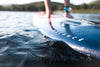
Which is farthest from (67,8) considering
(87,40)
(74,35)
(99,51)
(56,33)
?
(99,51)

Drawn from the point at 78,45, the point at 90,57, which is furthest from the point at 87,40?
the point at 90,57

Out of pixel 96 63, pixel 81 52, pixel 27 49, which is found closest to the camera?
pixel 96 63

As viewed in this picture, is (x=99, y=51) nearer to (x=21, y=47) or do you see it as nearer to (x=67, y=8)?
(x=21, y=47)

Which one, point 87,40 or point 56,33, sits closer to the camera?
point 87,40

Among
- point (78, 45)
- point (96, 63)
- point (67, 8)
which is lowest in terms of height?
point (96, 63)

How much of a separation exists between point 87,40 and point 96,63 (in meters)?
0.48

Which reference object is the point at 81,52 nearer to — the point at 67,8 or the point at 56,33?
the point at 56,33

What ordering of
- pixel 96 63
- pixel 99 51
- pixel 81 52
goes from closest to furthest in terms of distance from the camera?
pixel 96 63 < pixel 99 51 < pixel 81 52

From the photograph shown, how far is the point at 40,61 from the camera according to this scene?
1933mm

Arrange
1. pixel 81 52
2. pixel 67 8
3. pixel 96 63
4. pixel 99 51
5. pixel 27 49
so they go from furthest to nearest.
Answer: pixel 67 8, pixel 27 49, pixel 81 52, pixel 99 51, pixel 96 63

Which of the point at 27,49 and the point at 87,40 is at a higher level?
the point at 87,40

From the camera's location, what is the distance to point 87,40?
222cm

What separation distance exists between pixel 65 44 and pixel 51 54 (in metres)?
0.44

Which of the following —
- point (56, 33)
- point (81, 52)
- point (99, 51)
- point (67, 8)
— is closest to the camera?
point (99, 51)
